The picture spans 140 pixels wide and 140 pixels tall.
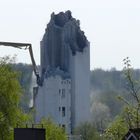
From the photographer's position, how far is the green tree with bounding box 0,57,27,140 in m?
52.6

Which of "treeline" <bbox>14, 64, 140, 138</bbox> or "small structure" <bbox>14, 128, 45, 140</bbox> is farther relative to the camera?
"treeline" <bbox>14, 64, 140, 138</bbox>

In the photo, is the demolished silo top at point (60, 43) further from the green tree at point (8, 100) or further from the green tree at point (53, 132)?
the green tree at point (8, 100)

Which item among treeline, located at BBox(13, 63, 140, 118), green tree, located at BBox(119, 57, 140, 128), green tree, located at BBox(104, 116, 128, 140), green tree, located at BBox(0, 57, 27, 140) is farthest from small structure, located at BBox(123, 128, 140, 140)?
treeline, located at BBox(13, 63, 140, 118)

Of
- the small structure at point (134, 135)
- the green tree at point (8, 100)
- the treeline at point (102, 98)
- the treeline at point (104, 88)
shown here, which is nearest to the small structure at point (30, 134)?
the small structure at point (134, 135)

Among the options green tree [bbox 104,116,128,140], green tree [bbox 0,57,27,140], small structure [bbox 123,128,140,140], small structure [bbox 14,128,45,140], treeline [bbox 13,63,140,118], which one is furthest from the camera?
treeline [bbox 13,63,140,118]

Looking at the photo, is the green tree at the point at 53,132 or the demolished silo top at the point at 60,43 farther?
the demolished silo top at the point at 60,43

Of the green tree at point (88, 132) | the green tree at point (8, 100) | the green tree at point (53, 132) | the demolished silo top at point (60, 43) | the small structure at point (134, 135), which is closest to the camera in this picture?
the small structure at point (134, 135)

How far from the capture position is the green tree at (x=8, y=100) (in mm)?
52562

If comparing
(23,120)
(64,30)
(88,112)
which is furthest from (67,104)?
(23,120)

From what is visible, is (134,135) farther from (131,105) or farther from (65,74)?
(65,74)

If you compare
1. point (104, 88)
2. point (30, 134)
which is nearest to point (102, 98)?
point (104, 88)

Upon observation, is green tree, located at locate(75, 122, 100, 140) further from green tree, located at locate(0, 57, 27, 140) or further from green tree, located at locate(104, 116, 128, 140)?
green tree, located at locate(104, 116, 128, 140)

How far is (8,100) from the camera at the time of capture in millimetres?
53812

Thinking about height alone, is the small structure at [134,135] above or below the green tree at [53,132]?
below
